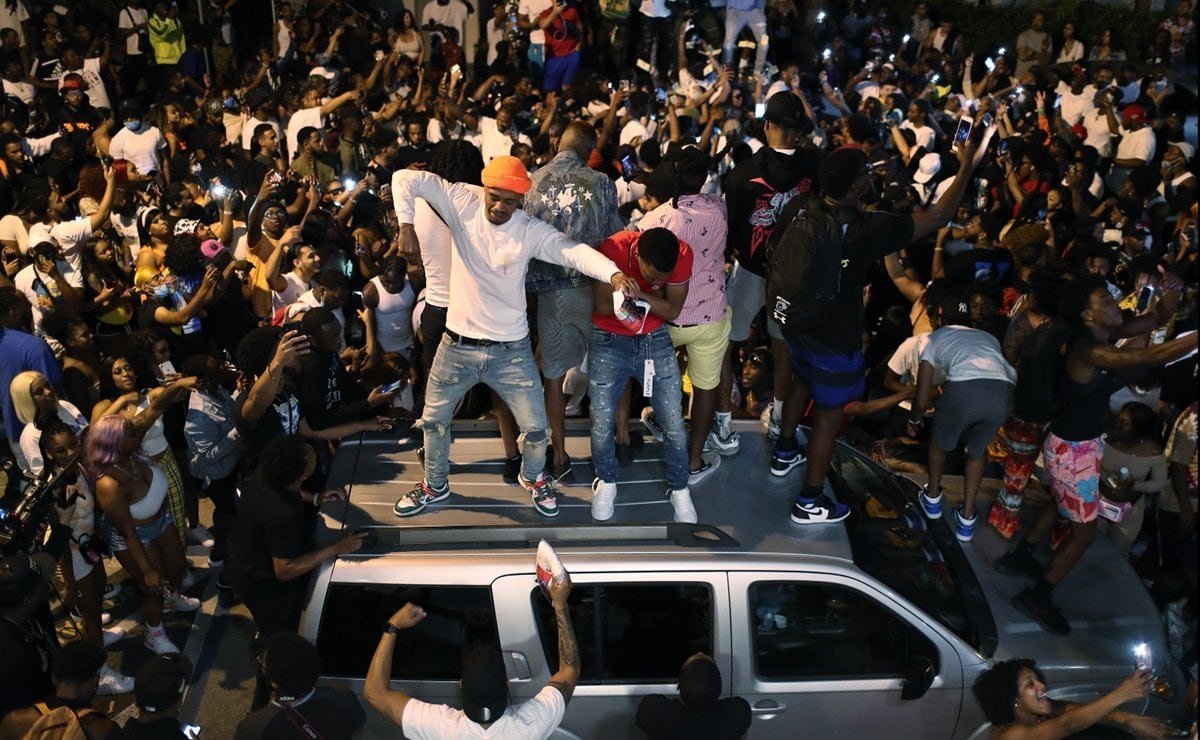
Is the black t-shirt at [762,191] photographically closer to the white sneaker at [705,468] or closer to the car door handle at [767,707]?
the white sneaker at [705,468]

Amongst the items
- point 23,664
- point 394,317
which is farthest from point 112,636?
point 394,317

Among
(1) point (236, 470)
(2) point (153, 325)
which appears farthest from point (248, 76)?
(1) point (236, 470)

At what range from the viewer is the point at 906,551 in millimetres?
4750

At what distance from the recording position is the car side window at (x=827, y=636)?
439cm

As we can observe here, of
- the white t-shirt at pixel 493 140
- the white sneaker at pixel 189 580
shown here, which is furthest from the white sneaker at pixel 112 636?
the white t-shirt at pixel 493 140

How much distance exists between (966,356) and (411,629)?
3.17m

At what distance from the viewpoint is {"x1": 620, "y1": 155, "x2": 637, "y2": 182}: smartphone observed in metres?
9.43

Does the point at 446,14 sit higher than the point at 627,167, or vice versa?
the point at 446,14

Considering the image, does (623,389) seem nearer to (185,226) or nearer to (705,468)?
(705,468)

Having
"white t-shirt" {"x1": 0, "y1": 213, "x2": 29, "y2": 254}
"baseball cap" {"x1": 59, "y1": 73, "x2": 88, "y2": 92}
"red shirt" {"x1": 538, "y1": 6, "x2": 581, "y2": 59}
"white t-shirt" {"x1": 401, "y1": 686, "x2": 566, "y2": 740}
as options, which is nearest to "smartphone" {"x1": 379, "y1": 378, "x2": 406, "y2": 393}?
"white t-shirt" {"x1": 401, "y1": 686, "x2": 566, "y2": 740}

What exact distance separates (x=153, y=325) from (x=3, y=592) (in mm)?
2981

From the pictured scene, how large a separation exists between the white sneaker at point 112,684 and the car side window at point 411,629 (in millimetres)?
2088

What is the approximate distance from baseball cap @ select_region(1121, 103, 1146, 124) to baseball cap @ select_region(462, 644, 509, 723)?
36.1 feet

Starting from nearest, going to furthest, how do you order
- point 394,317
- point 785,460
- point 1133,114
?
1. point 785,460
2. point 394,317
3. point 1133,114
